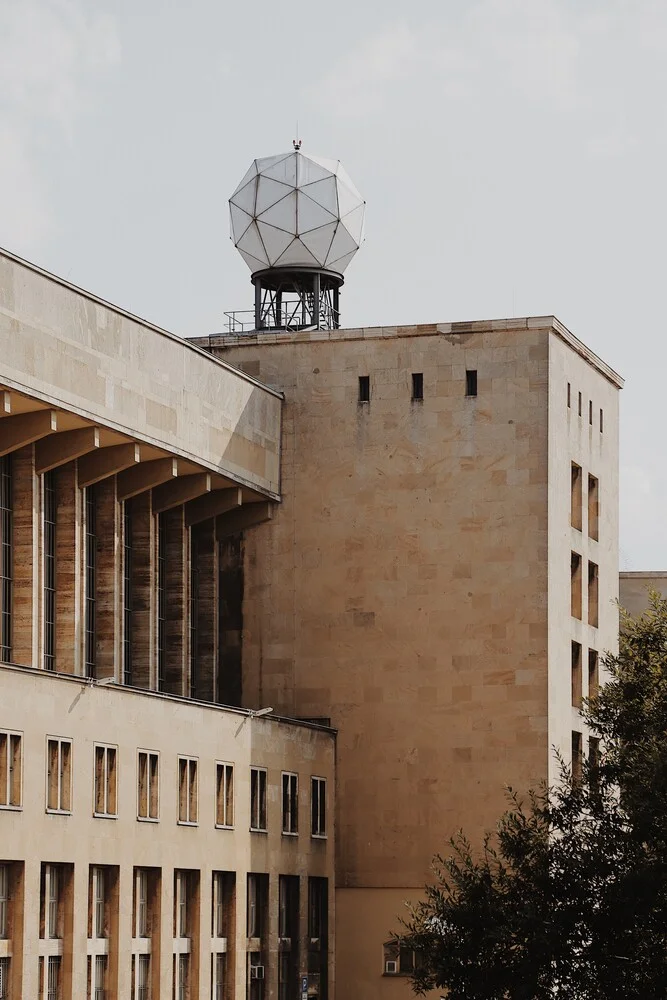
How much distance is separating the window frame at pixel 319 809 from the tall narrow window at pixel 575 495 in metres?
11.6

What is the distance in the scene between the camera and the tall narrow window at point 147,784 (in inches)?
2057

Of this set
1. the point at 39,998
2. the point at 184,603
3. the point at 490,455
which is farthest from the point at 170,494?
the point at 39,998

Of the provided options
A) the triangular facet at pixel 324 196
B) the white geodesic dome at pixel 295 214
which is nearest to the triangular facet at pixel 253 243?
the white geodesic dome at pixel 295 214

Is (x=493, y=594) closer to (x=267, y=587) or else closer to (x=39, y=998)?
(x=267, y=587)

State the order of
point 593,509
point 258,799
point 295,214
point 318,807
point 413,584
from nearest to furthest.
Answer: point 258,799
point 318,807
point 413,584
point 593,509
point 295,214

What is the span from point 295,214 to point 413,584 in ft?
53.8

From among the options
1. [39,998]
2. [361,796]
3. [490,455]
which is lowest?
[39,998]

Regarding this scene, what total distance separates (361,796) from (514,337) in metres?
14.0

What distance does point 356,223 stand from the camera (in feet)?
249

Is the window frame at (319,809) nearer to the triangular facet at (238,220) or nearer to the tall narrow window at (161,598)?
the tall narrow window at (161,598)

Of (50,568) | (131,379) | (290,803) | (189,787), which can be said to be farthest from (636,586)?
(189,787)

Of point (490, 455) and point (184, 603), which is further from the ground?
point (490, 455)

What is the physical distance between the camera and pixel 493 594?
63.1 m

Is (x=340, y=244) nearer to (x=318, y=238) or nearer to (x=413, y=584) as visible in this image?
(x=318, y=238)
